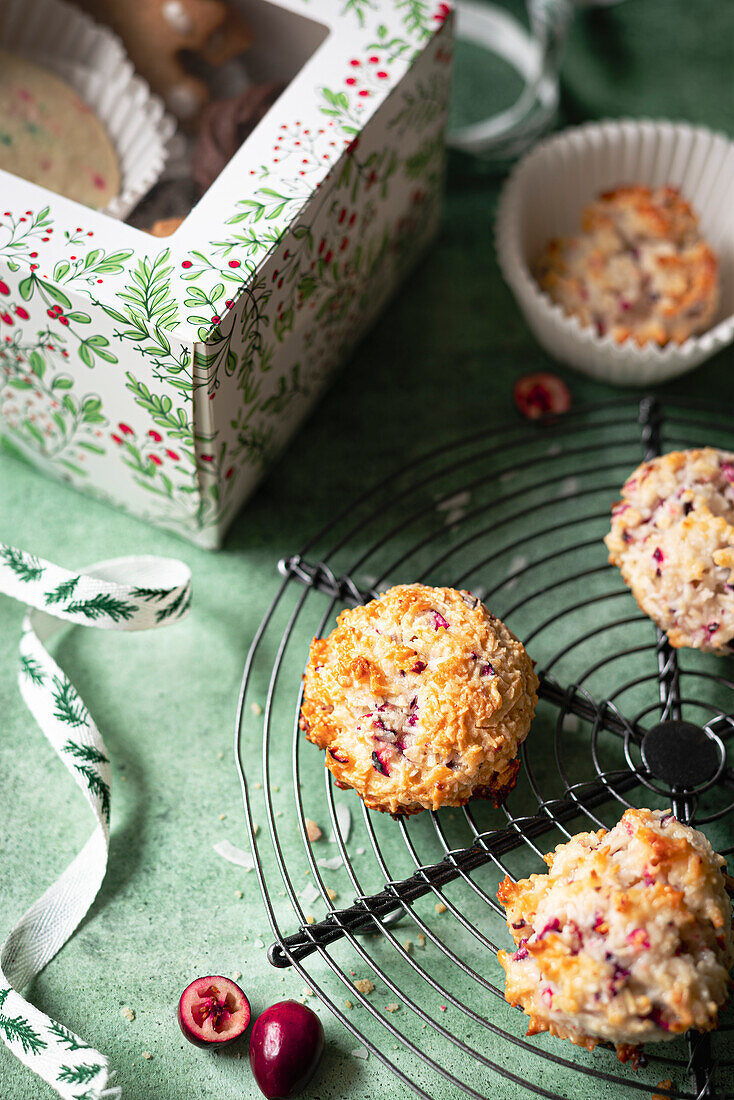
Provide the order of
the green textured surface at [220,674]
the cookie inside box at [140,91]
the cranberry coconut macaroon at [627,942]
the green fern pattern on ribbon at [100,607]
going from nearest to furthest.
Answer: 1. the cranberry coconut macaroon at [627,942]
2. the green textured surface at [220,674]
3. the green fern pattern on ribbon at [100,607]
4. the cookie inside box at [140,91]

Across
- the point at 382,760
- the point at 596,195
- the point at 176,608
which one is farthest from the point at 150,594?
the point at 596,195

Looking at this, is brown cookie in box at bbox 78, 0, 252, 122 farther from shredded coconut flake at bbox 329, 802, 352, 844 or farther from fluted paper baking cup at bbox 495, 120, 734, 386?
shredded coconut flake at bbox 329, 802, 352, 844

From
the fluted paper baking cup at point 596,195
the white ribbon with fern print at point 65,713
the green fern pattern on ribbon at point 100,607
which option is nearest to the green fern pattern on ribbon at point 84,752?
the white ribbon with fern print at point 65,713

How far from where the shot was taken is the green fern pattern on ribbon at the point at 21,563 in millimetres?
1769

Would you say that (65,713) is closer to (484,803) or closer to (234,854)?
(234,854)

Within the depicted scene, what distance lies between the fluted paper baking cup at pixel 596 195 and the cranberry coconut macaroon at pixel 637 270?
1.6 inches

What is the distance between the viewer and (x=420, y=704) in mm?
1527

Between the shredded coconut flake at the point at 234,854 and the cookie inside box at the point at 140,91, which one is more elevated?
the cookie inside box at the point at 140,91

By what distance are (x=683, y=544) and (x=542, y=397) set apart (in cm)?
64

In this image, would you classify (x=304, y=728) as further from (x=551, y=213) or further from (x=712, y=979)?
(x=551, y=213)

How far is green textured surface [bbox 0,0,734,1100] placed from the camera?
162cm

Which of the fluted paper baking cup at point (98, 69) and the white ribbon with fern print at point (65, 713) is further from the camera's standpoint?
the fluted paper baking cup at point (98, 69)

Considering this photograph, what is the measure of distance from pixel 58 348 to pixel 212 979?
106 cm

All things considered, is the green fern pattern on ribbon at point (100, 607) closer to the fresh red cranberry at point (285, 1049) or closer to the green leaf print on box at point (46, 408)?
the green leaf print on box at point (46, 408)
